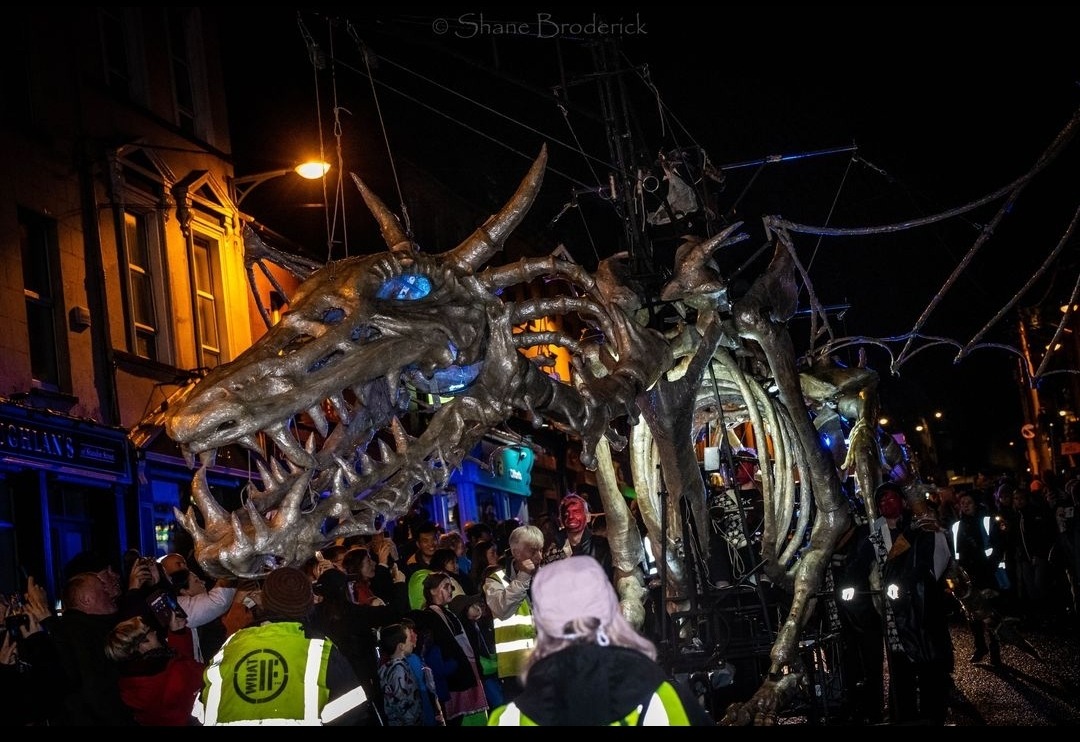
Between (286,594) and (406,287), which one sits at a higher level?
(406,287)

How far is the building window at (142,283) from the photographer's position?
1741 centimetres

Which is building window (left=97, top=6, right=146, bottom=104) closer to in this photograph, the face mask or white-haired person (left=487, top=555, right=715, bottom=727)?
the face mask

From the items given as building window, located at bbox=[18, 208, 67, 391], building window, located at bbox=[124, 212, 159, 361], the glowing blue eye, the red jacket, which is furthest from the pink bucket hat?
building window, located at bbox=[124, 212, 159, 361]

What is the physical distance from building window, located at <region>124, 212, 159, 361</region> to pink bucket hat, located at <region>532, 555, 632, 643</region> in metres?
14.6

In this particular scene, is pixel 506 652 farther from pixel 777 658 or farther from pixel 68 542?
pixel 68 542

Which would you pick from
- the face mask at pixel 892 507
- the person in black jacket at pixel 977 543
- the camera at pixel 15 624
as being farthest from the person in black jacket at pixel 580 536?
the person in black jacket at pixel 977 543

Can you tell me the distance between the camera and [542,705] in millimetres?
3486

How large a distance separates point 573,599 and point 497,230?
275 centimetres

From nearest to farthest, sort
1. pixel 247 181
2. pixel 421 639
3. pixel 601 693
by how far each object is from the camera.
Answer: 1. pixel 601 693
2. pixel 421 639
3. pixel 247 181

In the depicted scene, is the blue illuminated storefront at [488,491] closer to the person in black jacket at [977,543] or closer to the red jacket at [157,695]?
the person in black jacket at [977,543]

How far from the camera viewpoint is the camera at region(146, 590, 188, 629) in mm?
7645

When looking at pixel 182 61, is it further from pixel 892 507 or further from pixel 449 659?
pixel 892 507

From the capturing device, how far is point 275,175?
61.5 feet

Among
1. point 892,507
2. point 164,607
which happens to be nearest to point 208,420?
point 164,607
